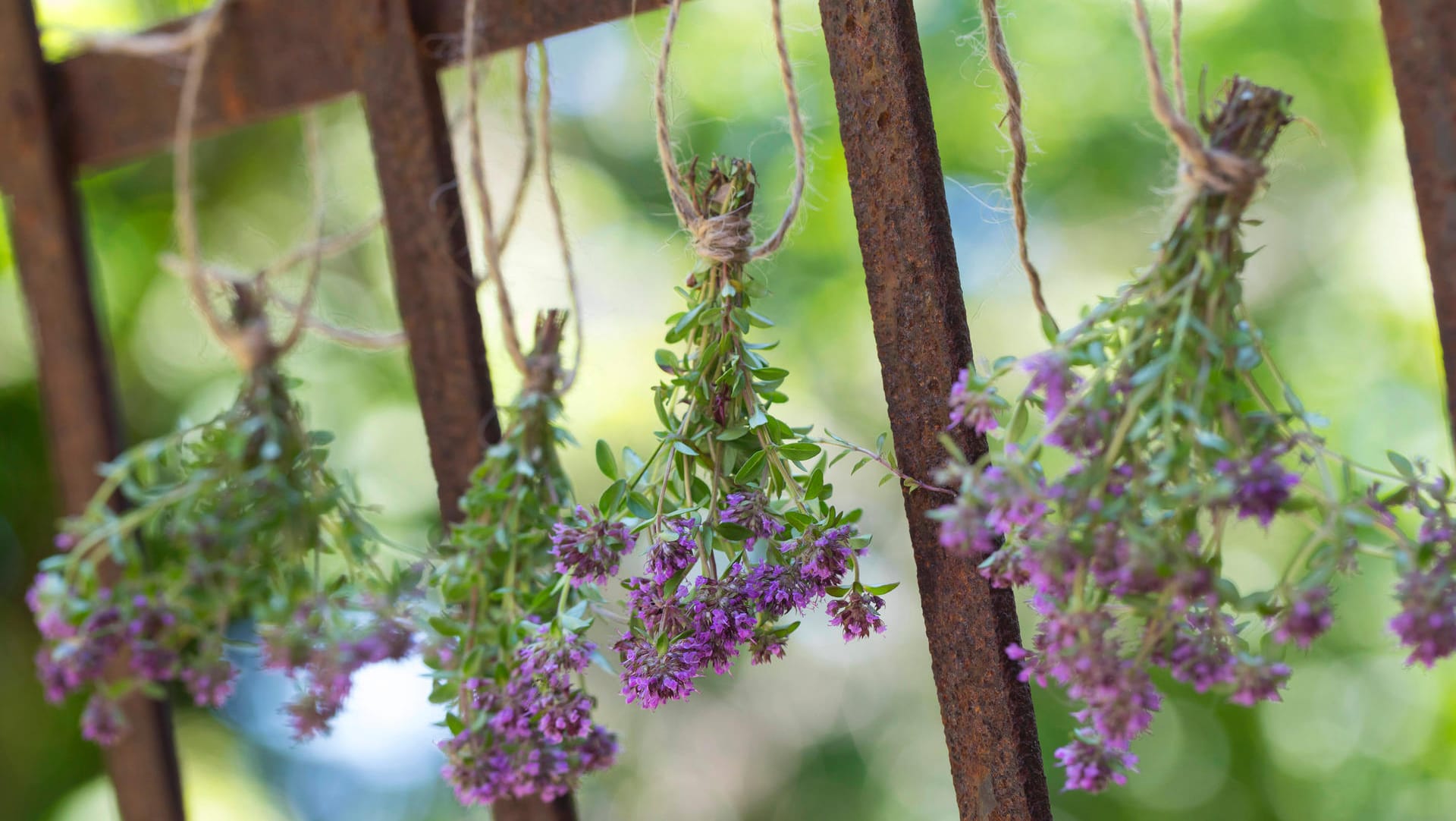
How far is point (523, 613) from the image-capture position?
2.20ft

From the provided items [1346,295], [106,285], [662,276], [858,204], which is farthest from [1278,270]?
[106,285]

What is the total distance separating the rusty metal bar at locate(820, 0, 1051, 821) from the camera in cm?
63

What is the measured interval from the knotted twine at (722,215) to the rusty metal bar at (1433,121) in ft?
0.99

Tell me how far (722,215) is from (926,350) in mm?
149

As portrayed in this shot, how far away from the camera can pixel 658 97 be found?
0.65m

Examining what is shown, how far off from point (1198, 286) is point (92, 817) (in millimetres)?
2419

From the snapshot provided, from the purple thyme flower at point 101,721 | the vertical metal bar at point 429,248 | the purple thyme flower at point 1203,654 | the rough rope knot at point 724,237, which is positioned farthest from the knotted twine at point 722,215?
the purple thyme flower at point 101,721

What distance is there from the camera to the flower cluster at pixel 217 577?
2.14ft

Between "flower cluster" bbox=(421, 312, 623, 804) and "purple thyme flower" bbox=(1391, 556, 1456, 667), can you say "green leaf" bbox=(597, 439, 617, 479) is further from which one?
"purple thyme flower" bbox=(1391, 556, 1456, 667)

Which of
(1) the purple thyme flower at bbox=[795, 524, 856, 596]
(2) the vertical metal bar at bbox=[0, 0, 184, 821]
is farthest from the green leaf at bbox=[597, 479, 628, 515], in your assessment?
(2) the vertical metal bar at bbox=[0, 0, 184, 821]

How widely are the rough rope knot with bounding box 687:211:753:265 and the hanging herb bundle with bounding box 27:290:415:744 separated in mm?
286

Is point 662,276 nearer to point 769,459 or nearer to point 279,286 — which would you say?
point 279,286

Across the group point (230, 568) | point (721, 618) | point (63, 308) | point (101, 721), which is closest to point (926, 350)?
point (721, 618)

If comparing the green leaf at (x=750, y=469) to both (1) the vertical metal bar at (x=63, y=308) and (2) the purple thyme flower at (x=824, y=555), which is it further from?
(1) the vertical metal bar at (x=63, y=308)
